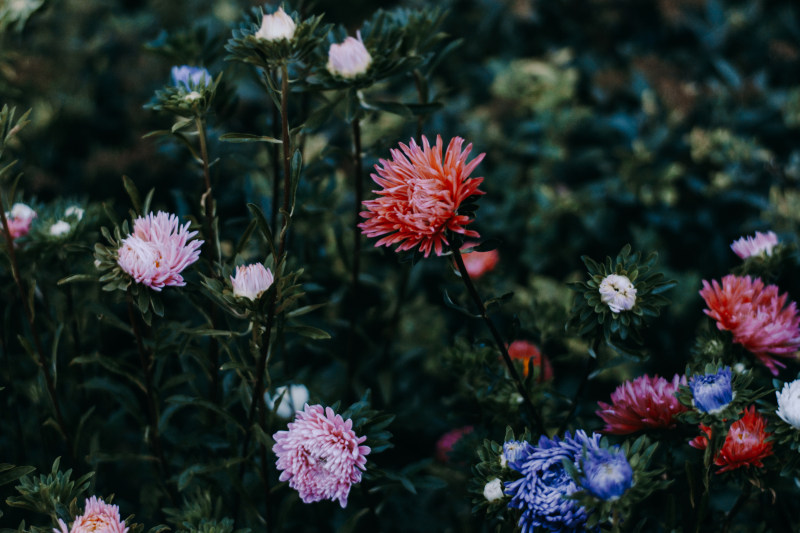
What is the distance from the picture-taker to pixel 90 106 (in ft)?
7.54

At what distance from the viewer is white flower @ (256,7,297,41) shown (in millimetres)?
877

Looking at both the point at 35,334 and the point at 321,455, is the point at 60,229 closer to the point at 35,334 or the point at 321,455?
the point at 35,334

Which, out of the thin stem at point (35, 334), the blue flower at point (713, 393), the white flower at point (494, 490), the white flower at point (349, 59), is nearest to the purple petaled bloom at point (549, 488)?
the white flower at point (494, 490)

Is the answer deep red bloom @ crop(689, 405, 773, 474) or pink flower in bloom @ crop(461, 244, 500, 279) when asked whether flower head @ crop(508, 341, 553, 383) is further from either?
deep red bloom @ crop(689, 405, 773, 474)

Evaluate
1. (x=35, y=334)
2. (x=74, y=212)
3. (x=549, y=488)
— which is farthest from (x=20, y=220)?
(x=549, y=488)

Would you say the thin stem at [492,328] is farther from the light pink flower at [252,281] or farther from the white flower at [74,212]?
the white flower at [74,212]

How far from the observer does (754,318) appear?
99 cm

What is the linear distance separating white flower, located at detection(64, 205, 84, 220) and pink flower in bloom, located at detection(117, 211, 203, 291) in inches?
10.8

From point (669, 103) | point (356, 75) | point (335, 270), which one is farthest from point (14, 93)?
point (669, 103)

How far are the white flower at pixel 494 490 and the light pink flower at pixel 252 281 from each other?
38cm

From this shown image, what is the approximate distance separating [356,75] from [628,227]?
1317 millimetres

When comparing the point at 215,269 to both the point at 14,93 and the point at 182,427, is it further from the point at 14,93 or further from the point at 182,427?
the point at 14,93

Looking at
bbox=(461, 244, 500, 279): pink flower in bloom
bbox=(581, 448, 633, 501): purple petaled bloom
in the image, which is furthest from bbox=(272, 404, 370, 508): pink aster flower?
bbox=(461, 244, 500, 279): pink flower in bloom

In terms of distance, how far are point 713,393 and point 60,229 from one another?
97 centimetres
